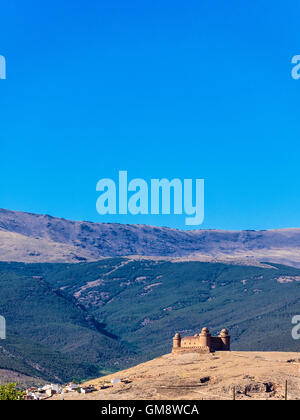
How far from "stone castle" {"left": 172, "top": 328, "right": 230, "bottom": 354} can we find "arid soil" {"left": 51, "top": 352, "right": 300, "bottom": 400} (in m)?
2.80

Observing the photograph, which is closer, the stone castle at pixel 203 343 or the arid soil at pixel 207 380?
the arid soil at pixel 207 380

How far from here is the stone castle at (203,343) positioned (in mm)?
188488

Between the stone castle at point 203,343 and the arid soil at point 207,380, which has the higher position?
the stone castle at point 203,343

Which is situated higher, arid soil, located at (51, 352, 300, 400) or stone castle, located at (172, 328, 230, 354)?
stone castle, located at (172, 328, 230, 354)

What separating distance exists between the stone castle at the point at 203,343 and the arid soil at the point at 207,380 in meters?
2.80

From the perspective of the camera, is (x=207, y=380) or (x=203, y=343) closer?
(x=207, y=380)

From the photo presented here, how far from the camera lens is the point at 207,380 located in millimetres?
164125

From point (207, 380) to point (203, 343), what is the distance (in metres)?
25.7

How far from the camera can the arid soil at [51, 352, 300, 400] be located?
155875 mm

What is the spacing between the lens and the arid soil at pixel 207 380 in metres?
156

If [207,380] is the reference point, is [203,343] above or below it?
above
